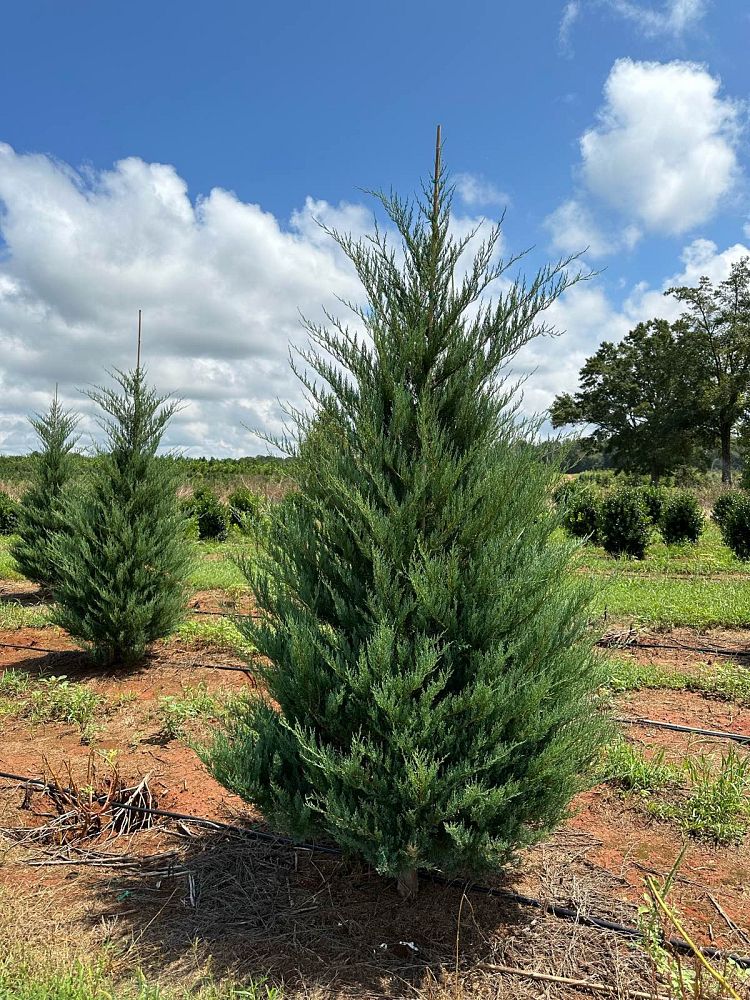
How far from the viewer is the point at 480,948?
287 centimetres

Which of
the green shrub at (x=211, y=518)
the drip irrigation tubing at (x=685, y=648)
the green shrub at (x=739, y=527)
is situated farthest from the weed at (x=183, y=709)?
the green shrub at (x=211, y=518)

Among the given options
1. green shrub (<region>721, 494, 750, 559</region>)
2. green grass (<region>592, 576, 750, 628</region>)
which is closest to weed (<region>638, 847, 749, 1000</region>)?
green grass (<region>592, 576, 750, 628</region>)

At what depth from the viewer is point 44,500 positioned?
11781 millimetres

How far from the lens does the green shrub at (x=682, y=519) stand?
16.6 metres

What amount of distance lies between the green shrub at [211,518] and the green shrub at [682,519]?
12164 mm

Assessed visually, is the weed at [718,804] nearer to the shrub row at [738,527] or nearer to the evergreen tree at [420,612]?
the evergreen tree at [420,612]

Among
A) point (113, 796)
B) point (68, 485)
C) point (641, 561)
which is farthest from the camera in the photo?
point (641, 561)

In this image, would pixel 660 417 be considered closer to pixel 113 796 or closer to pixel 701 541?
pixel 701 541

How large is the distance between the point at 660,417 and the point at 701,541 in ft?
81.3

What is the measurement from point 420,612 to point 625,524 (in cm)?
1370

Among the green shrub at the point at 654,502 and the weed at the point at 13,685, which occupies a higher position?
the green shrub at the point at 654,502

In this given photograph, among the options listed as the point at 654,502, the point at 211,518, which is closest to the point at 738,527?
the point at 654,502

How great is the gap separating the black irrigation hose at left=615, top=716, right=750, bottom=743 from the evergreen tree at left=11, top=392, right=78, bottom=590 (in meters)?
9.27

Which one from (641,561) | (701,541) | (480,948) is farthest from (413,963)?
(701,541)
